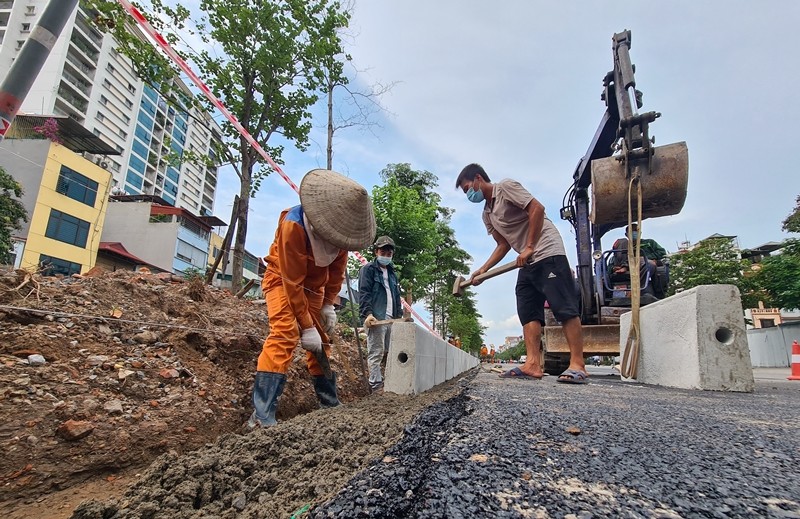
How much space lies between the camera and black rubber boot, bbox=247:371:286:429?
8.14 feet

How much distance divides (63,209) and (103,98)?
30.1 m

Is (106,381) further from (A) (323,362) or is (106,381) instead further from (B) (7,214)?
(B) (7,214)

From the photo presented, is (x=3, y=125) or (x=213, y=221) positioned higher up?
(x=213, y=221)

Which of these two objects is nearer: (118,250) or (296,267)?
(296,267)

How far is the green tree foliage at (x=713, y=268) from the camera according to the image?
69.7 ft

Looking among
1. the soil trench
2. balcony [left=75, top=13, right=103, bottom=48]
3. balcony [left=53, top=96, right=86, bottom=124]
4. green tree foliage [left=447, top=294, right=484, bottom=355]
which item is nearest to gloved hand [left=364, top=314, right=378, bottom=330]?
the soil trench

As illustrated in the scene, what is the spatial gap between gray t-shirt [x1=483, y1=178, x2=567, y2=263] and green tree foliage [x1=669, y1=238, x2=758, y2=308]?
21.0 metres

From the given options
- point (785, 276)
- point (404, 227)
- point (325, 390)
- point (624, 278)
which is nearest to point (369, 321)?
point (325, 390)

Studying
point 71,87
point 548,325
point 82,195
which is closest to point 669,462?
point 548,325

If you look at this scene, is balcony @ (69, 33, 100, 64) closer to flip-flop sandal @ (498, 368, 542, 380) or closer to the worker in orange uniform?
the worker in orange uniform

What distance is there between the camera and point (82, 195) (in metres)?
21.8

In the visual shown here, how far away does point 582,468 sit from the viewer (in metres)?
1.06

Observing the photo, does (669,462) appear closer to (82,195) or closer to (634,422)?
(634,422)

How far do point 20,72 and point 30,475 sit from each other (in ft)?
6.38
